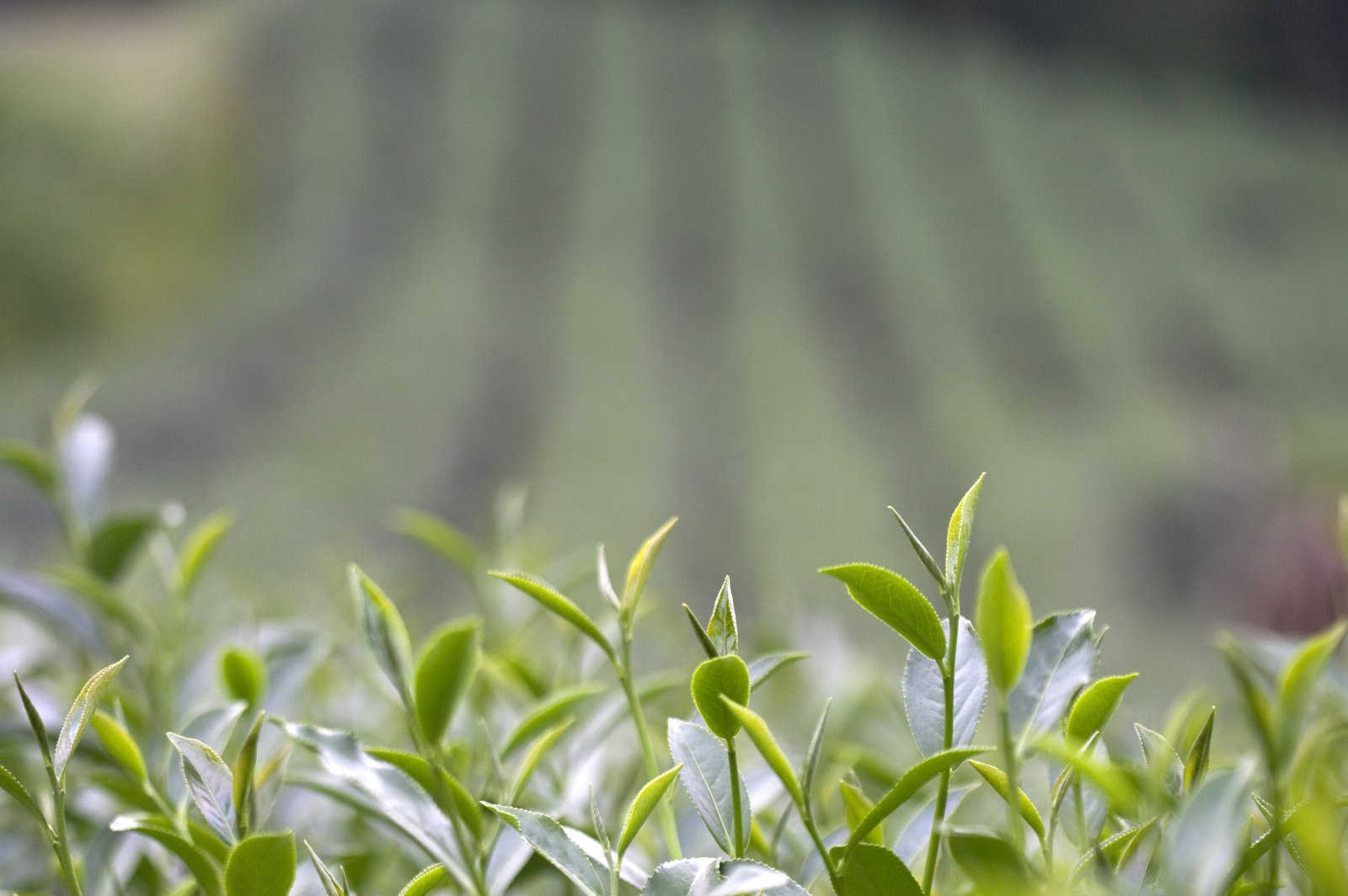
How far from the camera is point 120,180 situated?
12.1 feet

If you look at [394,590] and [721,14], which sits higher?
[721,14]

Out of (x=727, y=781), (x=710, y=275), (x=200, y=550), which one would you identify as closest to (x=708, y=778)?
(x=727, y=781)

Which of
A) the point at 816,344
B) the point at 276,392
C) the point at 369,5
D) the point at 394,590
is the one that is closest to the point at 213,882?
the point at 394,590

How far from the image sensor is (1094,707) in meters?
0.15

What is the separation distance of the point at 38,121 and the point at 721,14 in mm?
3507

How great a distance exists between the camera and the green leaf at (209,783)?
0.15m

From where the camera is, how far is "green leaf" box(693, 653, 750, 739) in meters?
0.14

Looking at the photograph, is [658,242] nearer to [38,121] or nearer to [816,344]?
[816,344]

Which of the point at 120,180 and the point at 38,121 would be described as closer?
the point at 38,121

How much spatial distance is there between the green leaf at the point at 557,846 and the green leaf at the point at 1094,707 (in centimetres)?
7

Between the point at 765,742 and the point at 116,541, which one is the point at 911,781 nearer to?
the point at 765,742

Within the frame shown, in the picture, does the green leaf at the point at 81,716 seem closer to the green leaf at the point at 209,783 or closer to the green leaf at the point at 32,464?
the green leaf at the point at 209,783

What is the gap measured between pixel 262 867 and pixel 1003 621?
96mm

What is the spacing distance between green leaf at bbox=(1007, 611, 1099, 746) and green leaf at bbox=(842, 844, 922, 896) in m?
0.02
